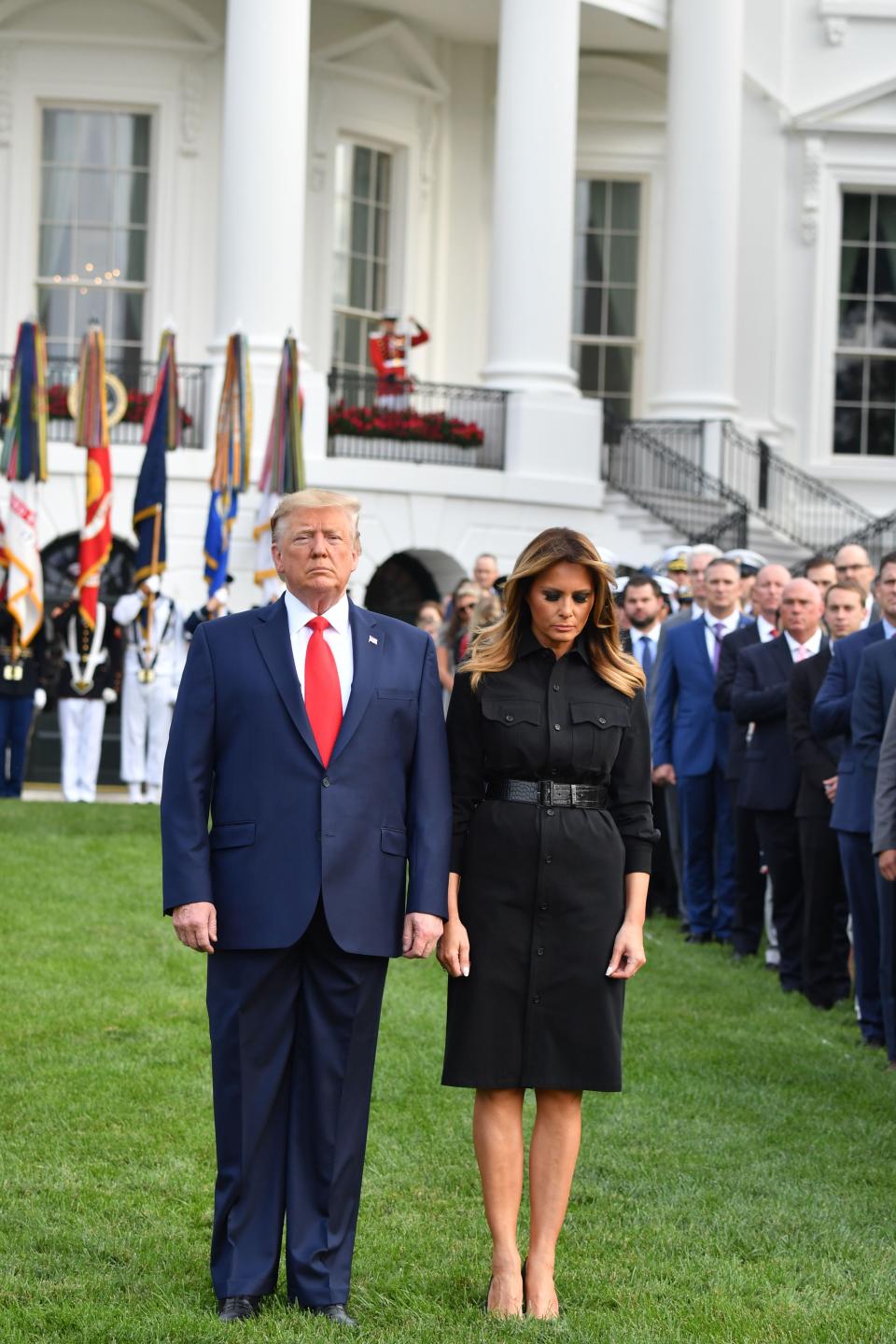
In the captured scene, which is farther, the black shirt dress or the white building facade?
the white building facade

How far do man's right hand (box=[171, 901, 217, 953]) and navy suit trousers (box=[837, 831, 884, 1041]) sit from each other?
4.94 meters

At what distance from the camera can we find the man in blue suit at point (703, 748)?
12977 mm

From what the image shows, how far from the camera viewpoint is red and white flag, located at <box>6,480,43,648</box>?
18.2m

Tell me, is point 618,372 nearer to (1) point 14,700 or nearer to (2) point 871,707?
(1) point 14,700

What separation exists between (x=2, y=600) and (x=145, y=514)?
4.80 feet

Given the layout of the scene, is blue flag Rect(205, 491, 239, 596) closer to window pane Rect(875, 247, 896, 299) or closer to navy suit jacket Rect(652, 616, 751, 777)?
navy suit jacket Rect(652, 616, 751, 777)

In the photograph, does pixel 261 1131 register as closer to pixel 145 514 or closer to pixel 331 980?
pixel 331 980

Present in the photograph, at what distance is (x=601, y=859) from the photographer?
5707 mm

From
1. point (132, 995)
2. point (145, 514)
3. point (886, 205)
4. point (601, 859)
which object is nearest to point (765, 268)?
point (886, 205)

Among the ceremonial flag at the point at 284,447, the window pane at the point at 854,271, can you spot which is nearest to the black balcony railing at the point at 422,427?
the ceremonial flag at the point at 284,447

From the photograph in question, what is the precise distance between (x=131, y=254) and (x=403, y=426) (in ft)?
15.1

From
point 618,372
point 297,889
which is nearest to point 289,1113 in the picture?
point 297,889

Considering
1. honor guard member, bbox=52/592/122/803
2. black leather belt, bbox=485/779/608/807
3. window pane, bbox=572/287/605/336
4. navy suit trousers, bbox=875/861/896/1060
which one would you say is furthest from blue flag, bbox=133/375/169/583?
black leather belt, bbox=485/779/608/807

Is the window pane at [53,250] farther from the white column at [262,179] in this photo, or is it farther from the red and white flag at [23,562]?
the red and white flag at [23,562]
